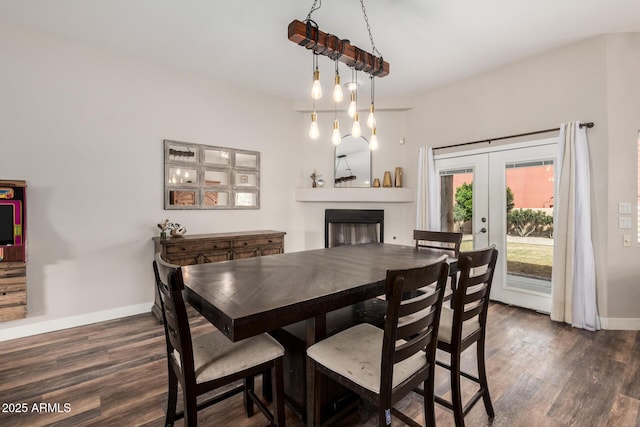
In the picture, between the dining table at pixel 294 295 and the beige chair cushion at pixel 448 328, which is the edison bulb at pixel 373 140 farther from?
the beige chair cushion at pixel 448 328

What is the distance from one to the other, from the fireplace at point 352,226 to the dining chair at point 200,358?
11.3ft

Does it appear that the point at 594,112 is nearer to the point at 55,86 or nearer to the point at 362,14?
the point at 362,14

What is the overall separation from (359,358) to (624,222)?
132 inches

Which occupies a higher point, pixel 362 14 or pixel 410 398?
pixel 362 14

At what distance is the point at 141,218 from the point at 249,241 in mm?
1266

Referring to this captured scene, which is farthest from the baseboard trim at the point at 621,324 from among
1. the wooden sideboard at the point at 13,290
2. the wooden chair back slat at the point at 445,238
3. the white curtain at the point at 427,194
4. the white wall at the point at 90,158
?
the wooden sideboard at the point at 13,290

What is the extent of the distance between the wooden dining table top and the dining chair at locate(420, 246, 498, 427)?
0.41 meters

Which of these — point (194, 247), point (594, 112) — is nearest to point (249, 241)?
point (194, 247)

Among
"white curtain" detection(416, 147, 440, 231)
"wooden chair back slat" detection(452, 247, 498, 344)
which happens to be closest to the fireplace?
"white curtain" detection(416, 147, 440, 231)

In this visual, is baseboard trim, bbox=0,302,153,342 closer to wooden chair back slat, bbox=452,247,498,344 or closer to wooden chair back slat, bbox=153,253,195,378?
wooden chair back slat, bbox=153,253,195,378

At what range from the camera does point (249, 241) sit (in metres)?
3.79

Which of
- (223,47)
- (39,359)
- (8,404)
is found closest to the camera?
(8,404)

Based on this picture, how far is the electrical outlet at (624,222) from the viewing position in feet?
10.00

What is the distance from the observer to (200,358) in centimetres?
145
